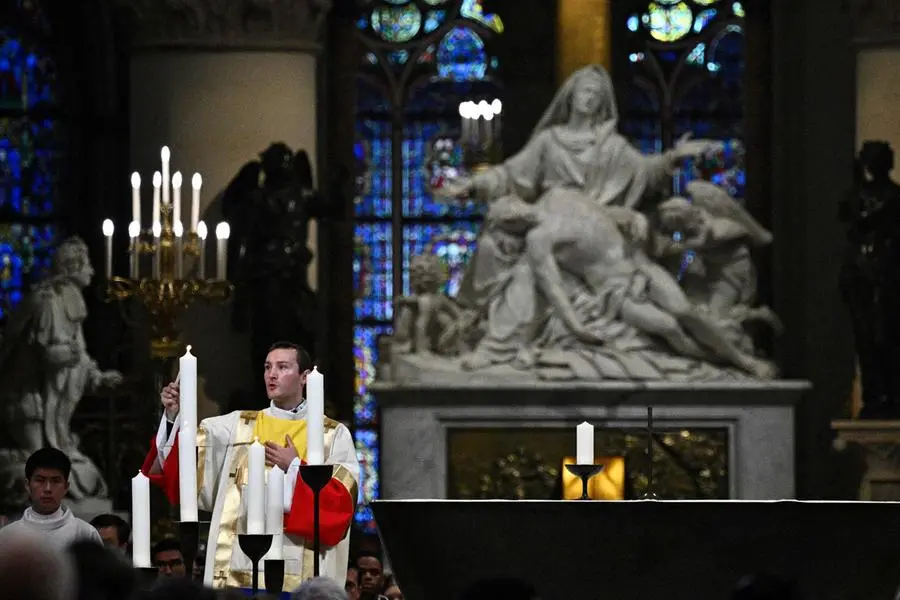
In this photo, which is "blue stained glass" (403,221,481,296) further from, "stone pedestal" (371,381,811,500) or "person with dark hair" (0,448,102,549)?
"person with dark hair" (0,448,102,549)

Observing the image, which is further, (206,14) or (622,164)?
(206,14)

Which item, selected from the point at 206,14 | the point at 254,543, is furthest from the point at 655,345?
the point at 254,543

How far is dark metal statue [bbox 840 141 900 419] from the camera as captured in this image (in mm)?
17641

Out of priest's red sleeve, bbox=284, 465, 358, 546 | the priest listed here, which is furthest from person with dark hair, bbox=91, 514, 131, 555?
priest's red sleeve, bbox=284, 465, 358, 546

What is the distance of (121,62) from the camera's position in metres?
22.3

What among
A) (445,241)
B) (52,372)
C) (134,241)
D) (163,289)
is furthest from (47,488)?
(445,241)

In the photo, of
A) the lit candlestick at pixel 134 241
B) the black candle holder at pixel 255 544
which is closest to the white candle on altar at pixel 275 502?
the black candle holder at pixel 255 544

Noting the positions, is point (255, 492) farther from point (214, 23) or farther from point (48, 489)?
point (214, 23)

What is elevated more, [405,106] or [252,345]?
[405,106]

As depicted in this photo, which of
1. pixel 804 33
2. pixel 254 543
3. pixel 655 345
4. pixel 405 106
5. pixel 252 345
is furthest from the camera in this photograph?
pixel 405 106

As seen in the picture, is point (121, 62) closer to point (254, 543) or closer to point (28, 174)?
point (28, 174)

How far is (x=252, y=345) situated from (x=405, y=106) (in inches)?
175

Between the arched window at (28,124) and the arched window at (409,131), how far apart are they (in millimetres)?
2455

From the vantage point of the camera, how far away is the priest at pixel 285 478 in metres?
8.70
